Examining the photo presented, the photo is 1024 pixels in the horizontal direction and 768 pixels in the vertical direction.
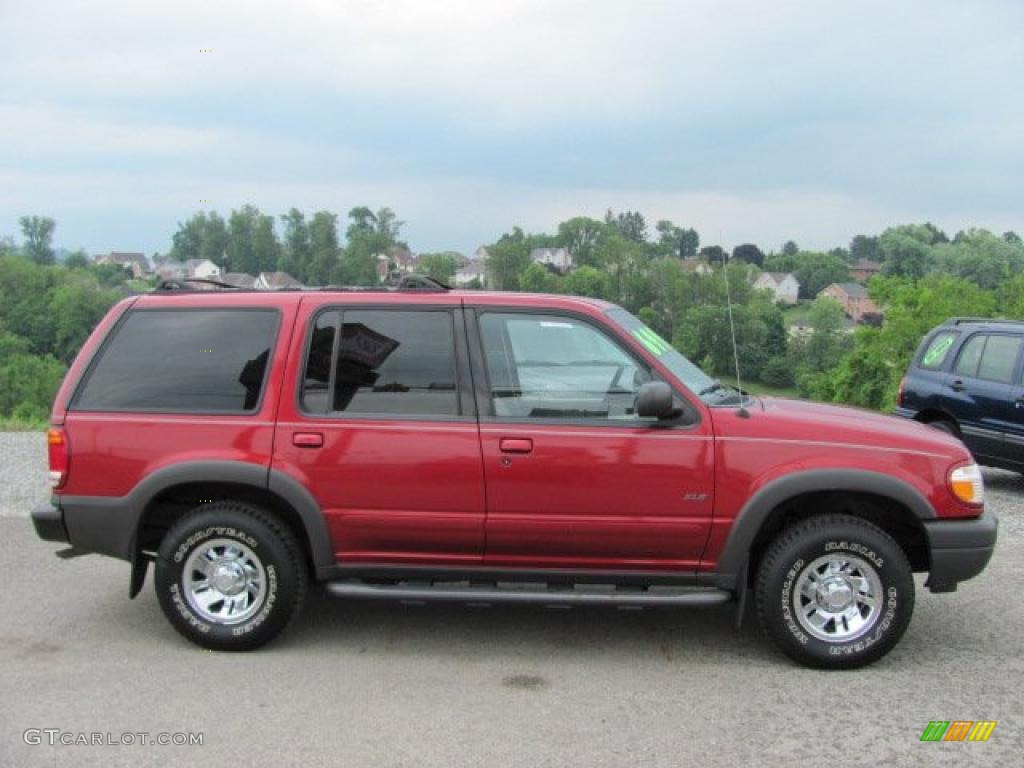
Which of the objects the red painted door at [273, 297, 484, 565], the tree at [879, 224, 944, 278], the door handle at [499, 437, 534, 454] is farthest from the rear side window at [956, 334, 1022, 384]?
the tree at [879, 224, 944, 278]

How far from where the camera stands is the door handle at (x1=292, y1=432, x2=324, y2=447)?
466cm

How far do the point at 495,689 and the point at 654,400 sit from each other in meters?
1.55

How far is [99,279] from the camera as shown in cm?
4994

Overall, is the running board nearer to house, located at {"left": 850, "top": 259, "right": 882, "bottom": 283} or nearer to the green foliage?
the green foliage

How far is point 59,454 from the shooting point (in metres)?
4.77

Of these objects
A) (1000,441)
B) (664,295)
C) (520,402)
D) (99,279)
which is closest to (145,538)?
(520,402)

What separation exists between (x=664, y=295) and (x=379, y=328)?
16.6 ft

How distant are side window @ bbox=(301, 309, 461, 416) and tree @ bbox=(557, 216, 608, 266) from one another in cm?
559

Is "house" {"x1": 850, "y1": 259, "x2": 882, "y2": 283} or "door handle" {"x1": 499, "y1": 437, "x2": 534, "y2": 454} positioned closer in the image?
"door handle" {"x1": 499, "y1": 437, "x2": 534, "y2": 454}

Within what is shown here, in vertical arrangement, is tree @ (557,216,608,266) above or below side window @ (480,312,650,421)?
above

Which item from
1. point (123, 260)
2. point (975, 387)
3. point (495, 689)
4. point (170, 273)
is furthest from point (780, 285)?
point (123, 260)

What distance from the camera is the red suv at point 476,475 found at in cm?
454

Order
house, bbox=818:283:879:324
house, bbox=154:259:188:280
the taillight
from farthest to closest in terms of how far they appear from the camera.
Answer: house, bbox=818:283:879:324 → house, bbox=154:259:188:280 → the taillight

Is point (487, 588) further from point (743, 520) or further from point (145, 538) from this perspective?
point (145, 538)
